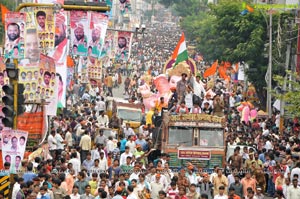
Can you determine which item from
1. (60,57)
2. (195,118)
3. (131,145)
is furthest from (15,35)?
(60,57)

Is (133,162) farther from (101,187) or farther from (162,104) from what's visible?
(162,104)

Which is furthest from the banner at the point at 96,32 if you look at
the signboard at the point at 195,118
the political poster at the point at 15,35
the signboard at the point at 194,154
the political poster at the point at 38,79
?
the signboard at the point at 194,154

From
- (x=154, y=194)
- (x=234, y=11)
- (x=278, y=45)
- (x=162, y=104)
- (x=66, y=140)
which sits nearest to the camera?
(x=154, y=194)

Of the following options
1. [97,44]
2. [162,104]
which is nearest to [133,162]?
[162,104]

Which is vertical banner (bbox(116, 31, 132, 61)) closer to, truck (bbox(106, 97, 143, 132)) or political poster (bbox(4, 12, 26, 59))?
truck (bbox(106, 97, 143, 132))

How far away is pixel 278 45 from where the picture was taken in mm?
53062

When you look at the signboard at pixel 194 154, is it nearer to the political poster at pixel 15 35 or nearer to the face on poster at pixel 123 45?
the political poster at pixel 15 35

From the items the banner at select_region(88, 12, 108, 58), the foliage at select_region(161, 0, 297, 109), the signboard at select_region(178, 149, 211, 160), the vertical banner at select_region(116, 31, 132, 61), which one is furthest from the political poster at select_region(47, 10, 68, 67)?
the foliage at select_region(161, 0, 297, 109)

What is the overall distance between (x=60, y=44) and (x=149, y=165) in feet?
31.6

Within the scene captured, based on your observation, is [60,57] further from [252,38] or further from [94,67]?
[252,38]

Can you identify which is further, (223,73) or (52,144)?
(223,73)

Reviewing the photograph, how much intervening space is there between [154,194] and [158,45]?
12353 cm

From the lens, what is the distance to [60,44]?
35969 millimetres

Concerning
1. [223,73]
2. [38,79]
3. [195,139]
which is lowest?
[223,73]
